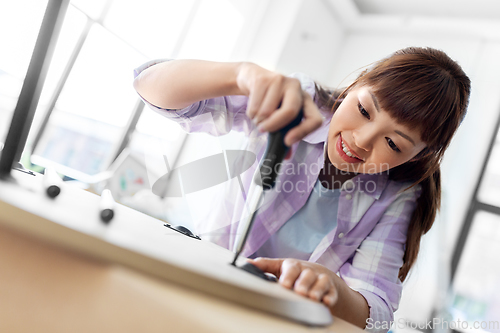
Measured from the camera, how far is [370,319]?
0.32 metres

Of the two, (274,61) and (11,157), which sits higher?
(274,61)

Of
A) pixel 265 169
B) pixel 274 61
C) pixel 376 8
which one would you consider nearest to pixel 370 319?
pixel 265 169

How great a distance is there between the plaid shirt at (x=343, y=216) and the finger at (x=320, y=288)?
12 cm

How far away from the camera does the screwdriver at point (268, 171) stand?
199 mm

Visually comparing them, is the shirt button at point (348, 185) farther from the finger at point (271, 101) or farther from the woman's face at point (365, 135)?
the finger at point (271, 101)

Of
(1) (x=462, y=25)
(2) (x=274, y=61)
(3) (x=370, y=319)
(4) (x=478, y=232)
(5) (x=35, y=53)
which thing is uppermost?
(1) (x=462, y=25)

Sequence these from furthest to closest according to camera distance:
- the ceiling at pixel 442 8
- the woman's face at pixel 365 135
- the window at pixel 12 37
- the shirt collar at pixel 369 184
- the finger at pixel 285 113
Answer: the ceiling at pixel 442 8, the window at pixel 12 37, the shirt collar at pixel 369 184, the woman's face at pixel 365 135, the finger at pixel 285 113

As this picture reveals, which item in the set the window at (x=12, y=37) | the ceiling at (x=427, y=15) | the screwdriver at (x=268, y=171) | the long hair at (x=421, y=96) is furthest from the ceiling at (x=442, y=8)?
the screwdriver at (x=268, y=171)

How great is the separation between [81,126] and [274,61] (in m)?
1.95

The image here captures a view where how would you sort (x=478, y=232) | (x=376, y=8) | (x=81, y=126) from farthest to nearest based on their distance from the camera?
(x=376, y=8) → (x=478, y=232) → (x=81, y=126)

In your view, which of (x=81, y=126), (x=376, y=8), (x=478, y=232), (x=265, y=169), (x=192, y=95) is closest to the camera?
(x=265, y=169)

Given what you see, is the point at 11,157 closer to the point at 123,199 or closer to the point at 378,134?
the point at 123,199

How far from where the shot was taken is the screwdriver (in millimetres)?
199

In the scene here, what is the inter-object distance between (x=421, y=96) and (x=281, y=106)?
0.26 m
